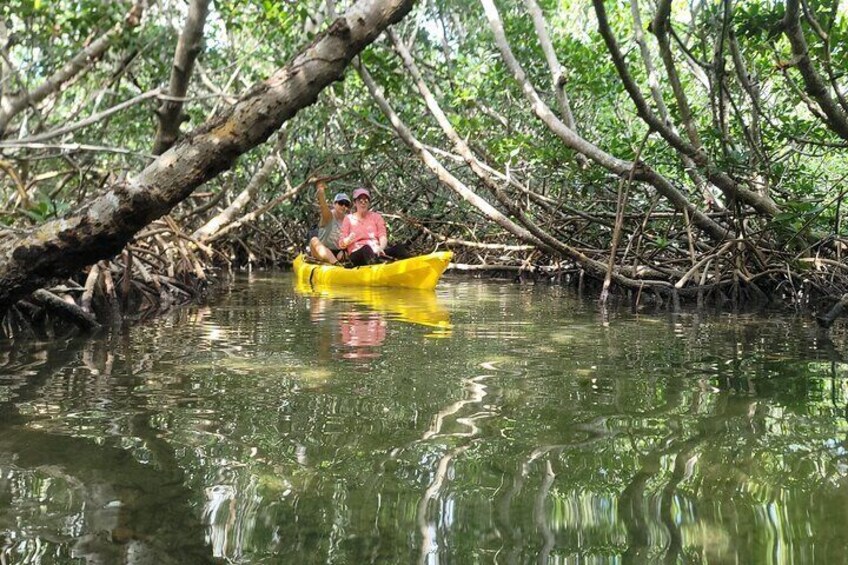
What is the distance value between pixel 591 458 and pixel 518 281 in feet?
29.0

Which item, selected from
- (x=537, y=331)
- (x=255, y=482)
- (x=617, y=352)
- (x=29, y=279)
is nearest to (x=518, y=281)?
(x=537, y=331)

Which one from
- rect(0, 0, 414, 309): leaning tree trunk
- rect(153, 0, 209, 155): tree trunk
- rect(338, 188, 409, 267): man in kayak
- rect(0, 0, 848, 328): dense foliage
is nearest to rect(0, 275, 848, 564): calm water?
rect(0, 0, 414, 309): leaning tree trunk

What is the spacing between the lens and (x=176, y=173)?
2934 millimetres

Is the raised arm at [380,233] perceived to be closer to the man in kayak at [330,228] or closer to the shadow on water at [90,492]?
the man in kayak at [330,228]

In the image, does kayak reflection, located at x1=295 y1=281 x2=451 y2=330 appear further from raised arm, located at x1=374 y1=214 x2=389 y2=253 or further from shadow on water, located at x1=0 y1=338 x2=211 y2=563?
shadow on water, located at x1=0 y1=338 x2=211 y2=563

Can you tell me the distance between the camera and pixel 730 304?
6.89m

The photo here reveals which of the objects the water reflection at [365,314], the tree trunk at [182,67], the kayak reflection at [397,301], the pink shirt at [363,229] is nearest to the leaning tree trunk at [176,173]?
the water reflection at [365,314]

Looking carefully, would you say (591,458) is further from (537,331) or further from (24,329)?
(24,329)

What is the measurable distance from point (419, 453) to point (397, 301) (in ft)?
16.5

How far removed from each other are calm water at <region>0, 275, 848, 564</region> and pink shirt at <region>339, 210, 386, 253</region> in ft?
18.4

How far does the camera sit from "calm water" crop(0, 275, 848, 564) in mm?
1591

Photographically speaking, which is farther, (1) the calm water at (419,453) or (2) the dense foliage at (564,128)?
(2) the dense foliage at (564,128)

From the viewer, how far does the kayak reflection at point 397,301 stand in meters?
5.60

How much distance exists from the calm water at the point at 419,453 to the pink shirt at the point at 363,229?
562cm
